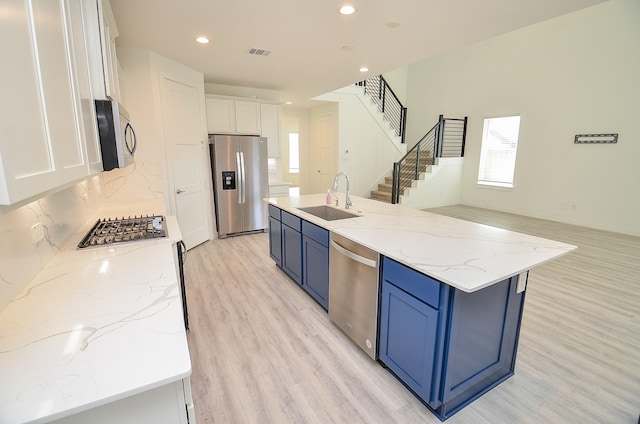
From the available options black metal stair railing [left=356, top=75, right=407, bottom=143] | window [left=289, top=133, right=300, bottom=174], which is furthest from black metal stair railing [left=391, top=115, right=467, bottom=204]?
window [left=289, top=133, right=300, bottom=174]

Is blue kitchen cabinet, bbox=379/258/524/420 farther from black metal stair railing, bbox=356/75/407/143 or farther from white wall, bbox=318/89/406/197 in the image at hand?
black metal stair railing, bbox=356/75/407/143

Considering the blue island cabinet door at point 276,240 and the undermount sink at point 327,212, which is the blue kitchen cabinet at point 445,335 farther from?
the blue island cabinet door at point 276,240

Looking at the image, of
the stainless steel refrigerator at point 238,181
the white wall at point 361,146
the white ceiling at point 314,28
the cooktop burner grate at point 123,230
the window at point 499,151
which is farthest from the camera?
the white wall at point 361,146

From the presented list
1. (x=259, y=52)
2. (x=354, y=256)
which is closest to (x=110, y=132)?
(x=354, y=256)

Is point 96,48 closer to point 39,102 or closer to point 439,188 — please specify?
point 39,102

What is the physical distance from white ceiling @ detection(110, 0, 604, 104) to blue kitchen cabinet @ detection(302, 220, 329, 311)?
1852mm

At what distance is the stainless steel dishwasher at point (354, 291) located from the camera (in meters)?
2.01

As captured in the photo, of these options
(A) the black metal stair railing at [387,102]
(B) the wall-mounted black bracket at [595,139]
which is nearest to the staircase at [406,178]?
(A) the black metal stair railing at [387,102]

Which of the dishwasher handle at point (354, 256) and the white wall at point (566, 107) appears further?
the white wall at point (566, 107)

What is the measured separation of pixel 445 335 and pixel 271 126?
4.82 m

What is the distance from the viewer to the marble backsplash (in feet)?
3.88

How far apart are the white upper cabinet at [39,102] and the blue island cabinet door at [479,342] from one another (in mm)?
1658

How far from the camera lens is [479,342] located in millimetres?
1739

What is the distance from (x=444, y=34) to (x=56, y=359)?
3601mm
